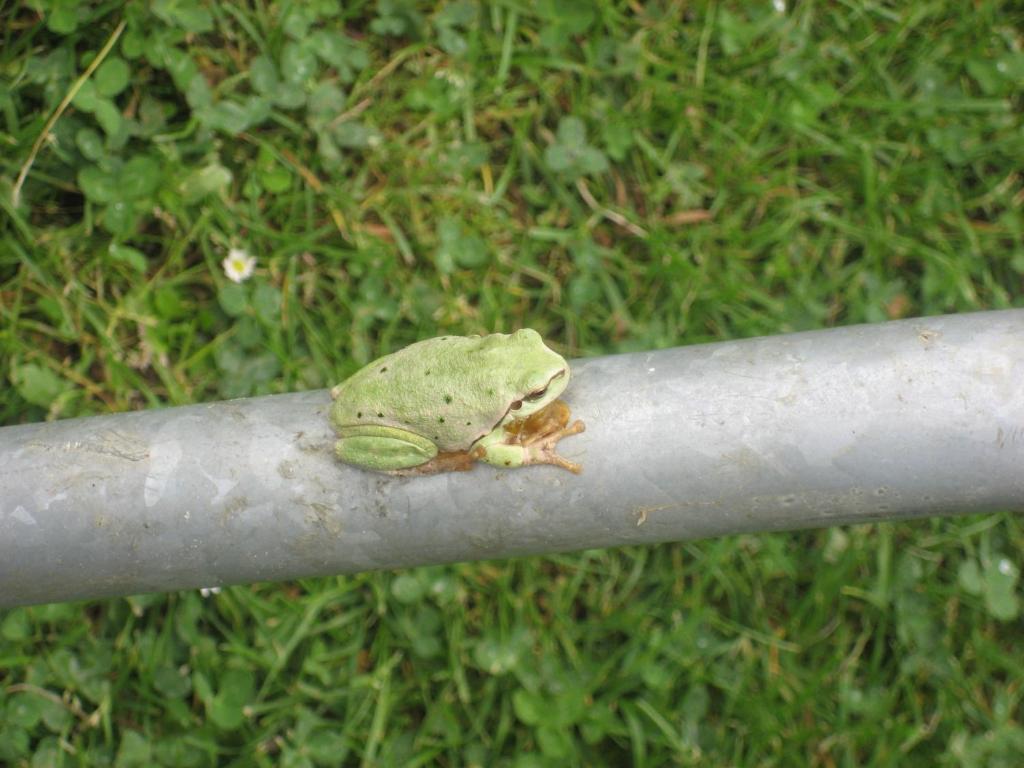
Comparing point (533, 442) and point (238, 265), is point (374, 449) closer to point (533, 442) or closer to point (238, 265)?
point (533, 442)

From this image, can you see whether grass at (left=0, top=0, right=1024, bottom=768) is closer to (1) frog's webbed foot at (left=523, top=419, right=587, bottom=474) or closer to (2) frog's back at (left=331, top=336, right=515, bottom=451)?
(2) frog's back at (left=331, top=336, right=515, bottom=451)

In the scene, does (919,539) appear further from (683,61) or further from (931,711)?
(683,61)

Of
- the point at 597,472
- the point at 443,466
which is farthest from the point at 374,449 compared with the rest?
the point at 597,472

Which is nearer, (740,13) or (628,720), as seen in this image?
(628,720)

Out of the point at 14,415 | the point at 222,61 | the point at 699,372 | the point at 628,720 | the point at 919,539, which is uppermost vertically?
the point at 222,61

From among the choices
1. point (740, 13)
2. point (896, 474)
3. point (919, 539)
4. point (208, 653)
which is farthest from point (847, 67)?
point (208, 653)
